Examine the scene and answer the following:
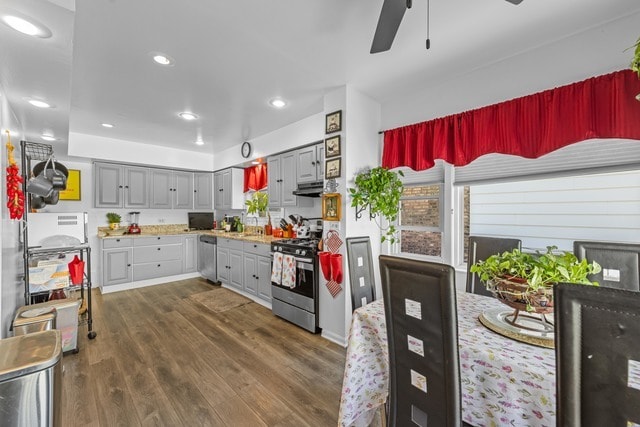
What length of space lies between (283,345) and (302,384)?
64 cm

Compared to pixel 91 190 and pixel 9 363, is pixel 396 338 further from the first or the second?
pixel 91 190

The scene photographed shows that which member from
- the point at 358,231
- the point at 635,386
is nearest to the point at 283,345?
the point at 358,231

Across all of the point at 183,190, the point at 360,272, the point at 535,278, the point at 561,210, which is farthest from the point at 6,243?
the point at 561,210

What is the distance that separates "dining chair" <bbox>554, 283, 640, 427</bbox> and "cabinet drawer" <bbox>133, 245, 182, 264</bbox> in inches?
214

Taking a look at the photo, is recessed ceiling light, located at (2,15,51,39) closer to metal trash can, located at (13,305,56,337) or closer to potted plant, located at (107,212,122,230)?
metal trash can, located at (13,305,56,337)

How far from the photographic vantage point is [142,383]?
206cm

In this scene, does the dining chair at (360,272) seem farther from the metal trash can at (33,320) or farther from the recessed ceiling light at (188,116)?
the recessed ceiling light at (188,116)

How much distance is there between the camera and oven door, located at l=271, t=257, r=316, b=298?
9.53ft

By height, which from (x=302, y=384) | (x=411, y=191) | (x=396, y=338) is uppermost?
(x=411, y=191)

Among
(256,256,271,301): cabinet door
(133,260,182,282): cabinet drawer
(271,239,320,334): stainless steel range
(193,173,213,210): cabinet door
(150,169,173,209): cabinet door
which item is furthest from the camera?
(193,173,213,210): cabinet door

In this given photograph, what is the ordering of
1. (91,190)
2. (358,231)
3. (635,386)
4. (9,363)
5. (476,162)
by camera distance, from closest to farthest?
(635,386)
(9,363)
(476,162)
(358,231)
(91,190)

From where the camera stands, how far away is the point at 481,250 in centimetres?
202

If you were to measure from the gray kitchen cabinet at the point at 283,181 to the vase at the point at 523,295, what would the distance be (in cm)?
276

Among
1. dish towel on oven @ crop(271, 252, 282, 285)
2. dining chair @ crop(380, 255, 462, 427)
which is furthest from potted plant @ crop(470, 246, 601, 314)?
dish towel on oven @ crop(271, 252, 282, 285)
